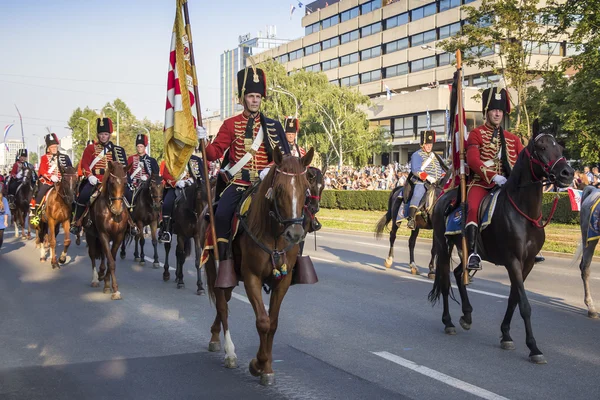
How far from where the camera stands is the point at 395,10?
8081 centimetres

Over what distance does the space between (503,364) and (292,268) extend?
7.74 feet

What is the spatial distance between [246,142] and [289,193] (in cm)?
166

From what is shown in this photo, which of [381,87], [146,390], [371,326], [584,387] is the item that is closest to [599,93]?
[371,326]

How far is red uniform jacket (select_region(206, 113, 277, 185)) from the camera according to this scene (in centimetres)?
730

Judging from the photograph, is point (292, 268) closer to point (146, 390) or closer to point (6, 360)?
point (146, 390)

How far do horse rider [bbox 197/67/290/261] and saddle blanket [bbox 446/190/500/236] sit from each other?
2632 millimetres

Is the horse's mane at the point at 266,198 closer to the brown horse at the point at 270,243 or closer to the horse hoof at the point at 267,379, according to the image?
the brown horse at the point at 270,243

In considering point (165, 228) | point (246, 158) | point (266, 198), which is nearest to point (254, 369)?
point (266, 198)

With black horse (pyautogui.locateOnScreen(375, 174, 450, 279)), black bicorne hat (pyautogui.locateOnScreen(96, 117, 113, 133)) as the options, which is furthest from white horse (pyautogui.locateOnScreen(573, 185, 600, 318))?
black bicorne hat (pyautogui.locateOnScreen(96, 117, 113, 133))

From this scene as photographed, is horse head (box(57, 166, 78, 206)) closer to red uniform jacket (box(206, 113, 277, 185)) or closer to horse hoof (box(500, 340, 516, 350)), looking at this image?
red uniform jacket (box(206, 113, 277, 185))

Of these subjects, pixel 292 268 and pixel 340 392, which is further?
pixel 292 268

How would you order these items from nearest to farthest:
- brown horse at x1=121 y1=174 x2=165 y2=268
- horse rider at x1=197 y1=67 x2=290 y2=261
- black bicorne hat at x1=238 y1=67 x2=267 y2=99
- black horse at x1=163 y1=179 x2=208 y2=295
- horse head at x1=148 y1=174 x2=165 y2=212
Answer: horse rider at x1=197 y1=67 x2=290 y2=261, black bicorne hat at x1=238 y1=67 x2=267 y2=99, black horse at x1=163 y1=179 x2=208 y2=295, horse head at x1=148 y1=174 x2=165 y2=212, brown horse at x1=121 y1=174 x2=165 y2=268

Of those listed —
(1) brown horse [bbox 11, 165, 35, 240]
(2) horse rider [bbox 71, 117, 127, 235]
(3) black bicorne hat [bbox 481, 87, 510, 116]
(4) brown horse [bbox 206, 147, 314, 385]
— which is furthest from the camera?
(1) brown horse [bbox 11, 165, 35, 240]

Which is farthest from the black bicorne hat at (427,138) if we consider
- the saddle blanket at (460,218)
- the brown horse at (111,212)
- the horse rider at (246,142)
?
the horse rider at (246,142)
